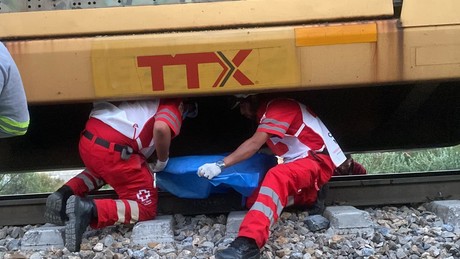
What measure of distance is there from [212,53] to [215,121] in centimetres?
126

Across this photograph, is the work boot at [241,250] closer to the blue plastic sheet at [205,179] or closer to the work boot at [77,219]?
the blue plastic sheet at [205,179]

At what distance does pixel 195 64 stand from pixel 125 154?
2.18 feet

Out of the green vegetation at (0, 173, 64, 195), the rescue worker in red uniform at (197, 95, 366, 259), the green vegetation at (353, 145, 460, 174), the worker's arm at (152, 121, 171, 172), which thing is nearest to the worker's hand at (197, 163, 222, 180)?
the rescue worker in red uniform at (197, 95, 366, 259)

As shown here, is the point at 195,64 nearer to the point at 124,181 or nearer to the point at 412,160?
the point at 124,181

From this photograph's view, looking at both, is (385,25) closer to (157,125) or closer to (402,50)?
(402,50)

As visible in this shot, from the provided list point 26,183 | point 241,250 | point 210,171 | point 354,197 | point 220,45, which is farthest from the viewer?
point 26,183

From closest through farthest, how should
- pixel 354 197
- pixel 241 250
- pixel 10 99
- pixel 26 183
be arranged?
pixel 10 99, pixel 241 250, pixel 354 197, pixel 26 183

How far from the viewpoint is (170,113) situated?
3.19 metres

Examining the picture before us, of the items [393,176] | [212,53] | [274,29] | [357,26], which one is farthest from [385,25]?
[393,176]

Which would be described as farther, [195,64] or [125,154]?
[125,154]

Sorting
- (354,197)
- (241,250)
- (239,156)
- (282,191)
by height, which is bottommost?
(354,197)

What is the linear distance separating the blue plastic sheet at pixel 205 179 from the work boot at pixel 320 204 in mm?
330

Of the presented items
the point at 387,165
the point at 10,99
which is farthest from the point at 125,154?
the point at 387,165

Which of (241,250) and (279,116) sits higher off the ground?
(279,116)
